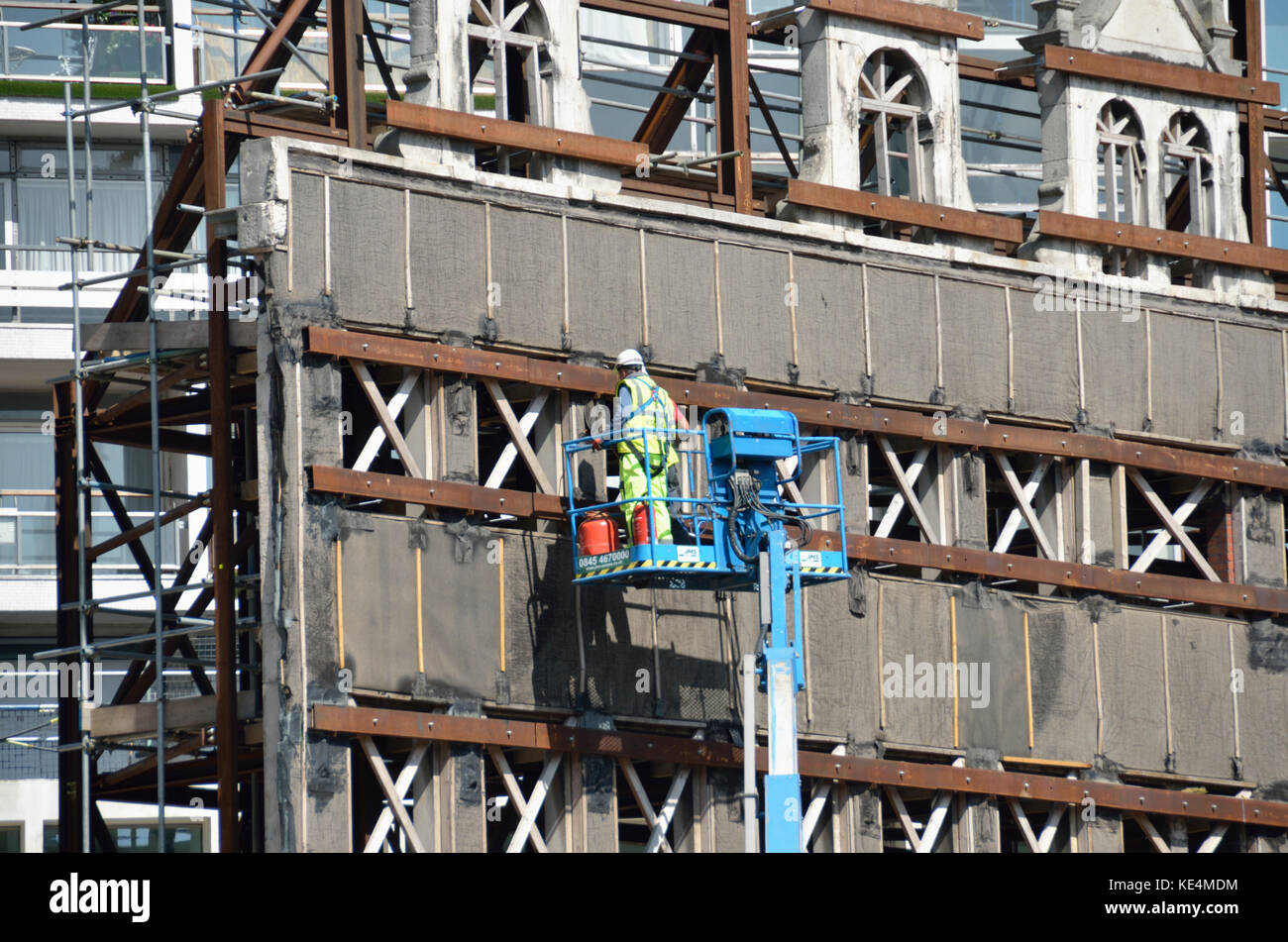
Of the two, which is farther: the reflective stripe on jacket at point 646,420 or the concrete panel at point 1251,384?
the concrete panel at point 1251,384

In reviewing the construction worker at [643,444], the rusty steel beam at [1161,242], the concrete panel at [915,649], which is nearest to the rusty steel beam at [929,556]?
the concrete panel at [915,649]

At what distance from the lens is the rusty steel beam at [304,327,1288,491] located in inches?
1035

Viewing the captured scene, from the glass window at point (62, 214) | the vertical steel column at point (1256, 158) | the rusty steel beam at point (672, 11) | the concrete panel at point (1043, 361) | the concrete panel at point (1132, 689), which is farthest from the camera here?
the glass window at point (62, 214)

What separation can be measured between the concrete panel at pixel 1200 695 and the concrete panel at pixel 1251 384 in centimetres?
292

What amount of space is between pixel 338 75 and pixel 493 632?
6.70 meters

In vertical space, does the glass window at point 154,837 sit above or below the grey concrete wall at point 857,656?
below

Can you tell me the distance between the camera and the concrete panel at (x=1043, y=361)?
104 ft

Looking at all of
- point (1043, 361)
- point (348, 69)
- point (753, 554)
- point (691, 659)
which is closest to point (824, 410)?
point (691, 659)

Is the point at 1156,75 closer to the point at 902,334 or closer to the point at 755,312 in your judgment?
the point at 902,334

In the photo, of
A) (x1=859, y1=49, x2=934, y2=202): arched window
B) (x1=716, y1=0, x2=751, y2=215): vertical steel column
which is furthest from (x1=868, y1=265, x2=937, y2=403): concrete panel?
(x1=716, y1=0, x2=751, y2=215): vertical steel column

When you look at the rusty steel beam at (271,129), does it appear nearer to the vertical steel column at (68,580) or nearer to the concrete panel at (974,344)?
the vertical steel column at (68,580)

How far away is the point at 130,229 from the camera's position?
2084 inches
